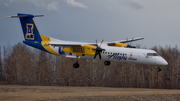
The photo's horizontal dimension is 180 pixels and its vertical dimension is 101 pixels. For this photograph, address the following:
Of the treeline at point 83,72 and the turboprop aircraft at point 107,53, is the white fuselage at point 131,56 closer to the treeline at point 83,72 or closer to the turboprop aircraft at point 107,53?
the turboprop aircraft at point 107,53

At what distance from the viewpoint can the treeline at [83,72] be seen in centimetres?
6488

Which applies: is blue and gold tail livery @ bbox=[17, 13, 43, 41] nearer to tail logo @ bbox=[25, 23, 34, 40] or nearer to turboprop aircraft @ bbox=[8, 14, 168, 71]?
tail logo @ bbox=[25, 23, 34, 40]

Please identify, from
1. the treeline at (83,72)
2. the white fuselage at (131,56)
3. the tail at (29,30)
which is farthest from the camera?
the treeline at (83,72)

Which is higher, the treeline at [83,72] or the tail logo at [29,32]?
the tail logo at [29,32]

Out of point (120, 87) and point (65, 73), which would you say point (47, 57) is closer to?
point (65, 73)

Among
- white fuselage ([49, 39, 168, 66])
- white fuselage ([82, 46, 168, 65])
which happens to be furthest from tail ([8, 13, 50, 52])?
white fuselage ([82, 46, 168, 65])

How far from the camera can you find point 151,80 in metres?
64.9

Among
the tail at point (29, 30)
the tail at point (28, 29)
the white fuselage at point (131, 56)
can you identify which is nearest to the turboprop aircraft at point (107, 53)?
the white fuselage at point (131, 56)

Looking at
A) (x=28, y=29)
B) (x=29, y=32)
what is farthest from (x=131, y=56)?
(x=28, y=29)

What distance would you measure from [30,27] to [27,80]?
1634 inches

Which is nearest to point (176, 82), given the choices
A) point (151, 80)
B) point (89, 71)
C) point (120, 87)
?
point (151, 80)

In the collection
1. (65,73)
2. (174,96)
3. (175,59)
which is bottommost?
(174,96)

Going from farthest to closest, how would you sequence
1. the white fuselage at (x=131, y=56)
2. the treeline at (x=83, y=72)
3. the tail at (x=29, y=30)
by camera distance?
1. the treeline at (x=83, y=72)
2. the tail at (x=29, y=30)
3. the white fuselage at (x=131, y=56)

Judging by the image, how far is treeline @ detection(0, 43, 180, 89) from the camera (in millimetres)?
64875
